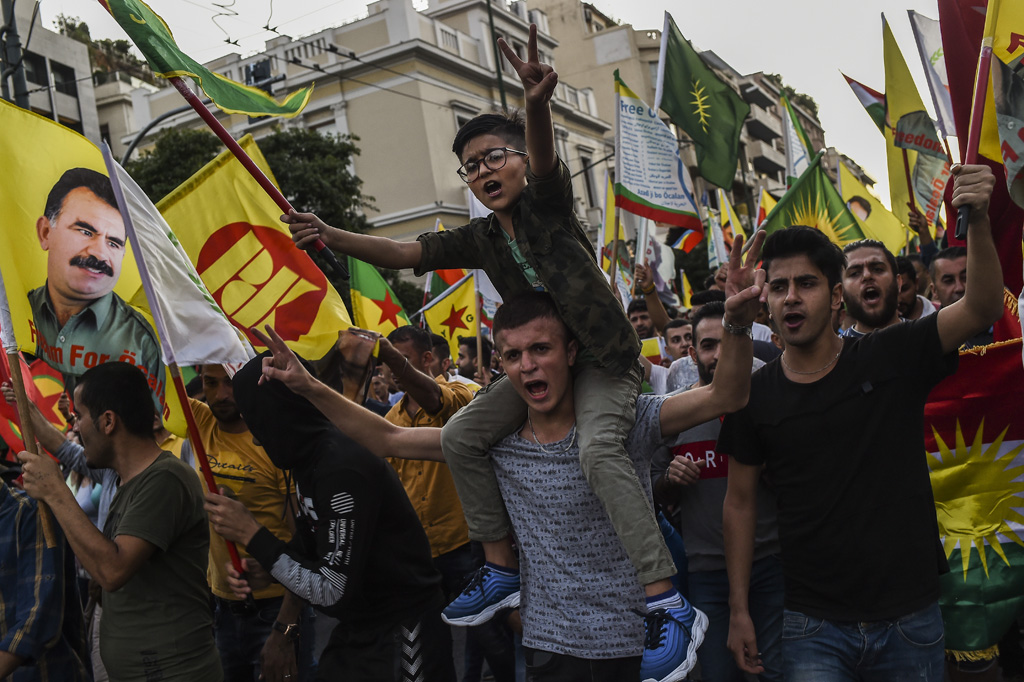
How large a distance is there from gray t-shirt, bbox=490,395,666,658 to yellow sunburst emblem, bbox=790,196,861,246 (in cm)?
494

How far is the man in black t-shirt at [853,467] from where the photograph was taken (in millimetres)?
2768

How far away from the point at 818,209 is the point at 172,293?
5.51 metres

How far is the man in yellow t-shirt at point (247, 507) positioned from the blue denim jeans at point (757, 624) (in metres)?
1.83

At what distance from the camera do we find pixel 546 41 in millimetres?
39281

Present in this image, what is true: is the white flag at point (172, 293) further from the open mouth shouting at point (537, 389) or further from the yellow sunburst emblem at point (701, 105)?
the yellow sunburst emblem at point (701, 105)

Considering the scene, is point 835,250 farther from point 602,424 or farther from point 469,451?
point 469,451

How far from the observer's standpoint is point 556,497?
2795 millimetres

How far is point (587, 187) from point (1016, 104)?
38190 mm

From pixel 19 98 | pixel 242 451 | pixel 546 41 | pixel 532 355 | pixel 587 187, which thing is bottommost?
pixel 242 451

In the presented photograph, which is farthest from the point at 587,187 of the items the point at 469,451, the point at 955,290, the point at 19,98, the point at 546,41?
the point at 469,451

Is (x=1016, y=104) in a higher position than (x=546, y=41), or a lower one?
lower

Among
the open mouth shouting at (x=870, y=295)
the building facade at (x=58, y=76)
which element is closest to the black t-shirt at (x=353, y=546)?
the open mouth shouting at (x=870, y=295)

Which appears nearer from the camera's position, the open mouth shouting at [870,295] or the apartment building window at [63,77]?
the open mouth shouting at [870,295]

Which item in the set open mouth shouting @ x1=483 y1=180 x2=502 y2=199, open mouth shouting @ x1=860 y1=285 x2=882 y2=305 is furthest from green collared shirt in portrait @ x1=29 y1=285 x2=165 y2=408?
open mouth shouting @ x1=860 y1=285 x2=882 y2=305
